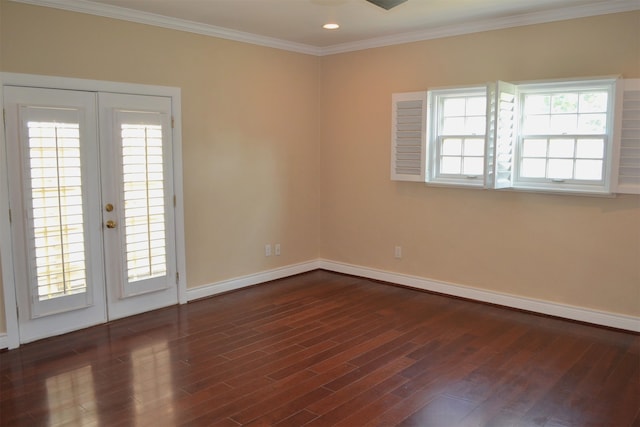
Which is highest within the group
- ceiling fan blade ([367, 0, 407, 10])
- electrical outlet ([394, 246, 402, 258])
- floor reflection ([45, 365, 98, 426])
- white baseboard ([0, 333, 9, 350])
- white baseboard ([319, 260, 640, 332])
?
ceiling fan blade ([367, 0, 407, 10])

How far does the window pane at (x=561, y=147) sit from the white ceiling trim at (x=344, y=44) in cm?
104

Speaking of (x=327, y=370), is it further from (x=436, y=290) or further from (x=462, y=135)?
(x=462, y=135)

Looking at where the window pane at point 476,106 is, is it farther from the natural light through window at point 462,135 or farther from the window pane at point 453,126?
the window pane at point 453,126

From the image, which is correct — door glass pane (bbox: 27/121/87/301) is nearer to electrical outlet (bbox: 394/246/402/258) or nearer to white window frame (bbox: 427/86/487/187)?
electrical outlet (bbox: 394/246/402/258)

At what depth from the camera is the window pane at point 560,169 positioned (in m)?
4.33

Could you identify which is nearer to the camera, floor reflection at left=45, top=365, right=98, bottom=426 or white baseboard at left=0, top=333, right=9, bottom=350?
floor reflection at left=45, top=365, right=98, bottom=426

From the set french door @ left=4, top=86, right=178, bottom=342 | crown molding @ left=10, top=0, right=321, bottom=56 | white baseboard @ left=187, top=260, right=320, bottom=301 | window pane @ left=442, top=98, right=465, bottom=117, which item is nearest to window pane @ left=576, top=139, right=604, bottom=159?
window pane @ left=442, top=98, right=465, bottom=117

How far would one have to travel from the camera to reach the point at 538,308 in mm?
4535

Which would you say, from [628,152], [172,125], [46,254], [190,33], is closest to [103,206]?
[46,254]

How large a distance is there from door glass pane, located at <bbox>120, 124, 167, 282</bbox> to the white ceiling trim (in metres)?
0.95

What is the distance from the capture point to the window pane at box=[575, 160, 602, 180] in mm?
4164

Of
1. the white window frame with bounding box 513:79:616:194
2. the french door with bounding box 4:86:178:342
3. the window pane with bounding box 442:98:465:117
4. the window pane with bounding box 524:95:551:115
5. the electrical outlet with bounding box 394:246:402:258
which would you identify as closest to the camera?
the french door with bounding box 4:86:178:342

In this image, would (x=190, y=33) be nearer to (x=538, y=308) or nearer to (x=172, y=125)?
(x=172, y=125)

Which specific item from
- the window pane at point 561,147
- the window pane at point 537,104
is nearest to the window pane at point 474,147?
the window pane at point 537,104
